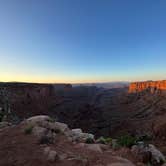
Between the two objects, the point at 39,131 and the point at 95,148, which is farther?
the point at 39,131

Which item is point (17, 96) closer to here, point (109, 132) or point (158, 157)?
point (109, 132)

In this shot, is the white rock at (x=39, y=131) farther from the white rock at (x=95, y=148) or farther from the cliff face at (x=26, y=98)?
the cliff face at (x=26, y=98)

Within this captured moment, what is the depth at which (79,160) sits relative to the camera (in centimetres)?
582

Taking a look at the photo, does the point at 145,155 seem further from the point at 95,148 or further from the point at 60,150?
the point at 60,150

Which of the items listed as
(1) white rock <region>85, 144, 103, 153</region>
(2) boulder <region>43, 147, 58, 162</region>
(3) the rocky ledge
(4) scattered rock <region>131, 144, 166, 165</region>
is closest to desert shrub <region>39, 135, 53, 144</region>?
(3) the rocky ledge

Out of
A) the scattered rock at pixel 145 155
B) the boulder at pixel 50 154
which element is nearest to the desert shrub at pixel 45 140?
the boulder at pixel 50 154

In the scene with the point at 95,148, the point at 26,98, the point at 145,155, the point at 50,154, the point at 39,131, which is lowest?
the point at 26,98

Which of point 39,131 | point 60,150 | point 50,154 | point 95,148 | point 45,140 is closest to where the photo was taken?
point 50,154

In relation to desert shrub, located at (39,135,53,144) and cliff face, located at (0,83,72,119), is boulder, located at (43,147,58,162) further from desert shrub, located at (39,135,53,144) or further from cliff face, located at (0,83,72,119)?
cliff face, located at (0,83,72,119)

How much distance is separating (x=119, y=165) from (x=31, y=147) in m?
2.92

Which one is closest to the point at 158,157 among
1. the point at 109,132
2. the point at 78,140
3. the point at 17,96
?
the point at 78,140

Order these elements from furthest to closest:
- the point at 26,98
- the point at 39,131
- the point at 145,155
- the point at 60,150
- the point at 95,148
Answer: the point at 26,98, the point at 39,131, the point at 95,148, the point at 145,155, the point at 60,150

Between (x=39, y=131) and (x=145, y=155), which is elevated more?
(x=39, y=131)

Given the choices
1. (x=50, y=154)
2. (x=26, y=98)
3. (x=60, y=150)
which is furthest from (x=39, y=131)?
(x=26, y=98)
